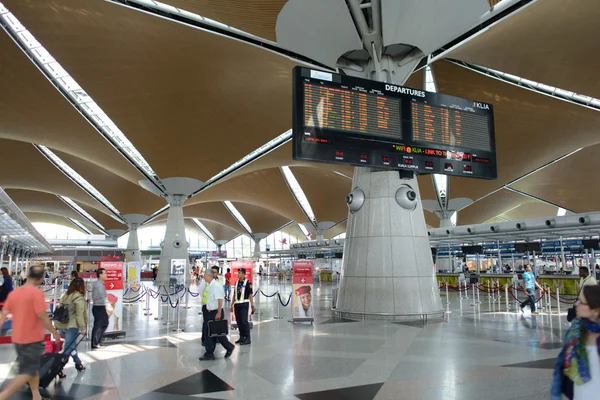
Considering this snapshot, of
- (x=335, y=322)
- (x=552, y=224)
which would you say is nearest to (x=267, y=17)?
(x=335, y=322)

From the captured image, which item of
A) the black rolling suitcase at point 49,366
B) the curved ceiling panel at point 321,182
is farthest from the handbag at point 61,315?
the curved ceiling panel at point 321,182

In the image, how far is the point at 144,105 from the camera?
2384cm

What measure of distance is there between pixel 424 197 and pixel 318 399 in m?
35.2

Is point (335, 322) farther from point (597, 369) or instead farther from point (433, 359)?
point (597, 369)

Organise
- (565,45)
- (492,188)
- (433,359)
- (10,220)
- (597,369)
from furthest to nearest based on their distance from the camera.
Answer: (492,188), (10,220), (565,45), (433,359), (597,369)

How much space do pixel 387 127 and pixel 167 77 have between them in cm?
1364

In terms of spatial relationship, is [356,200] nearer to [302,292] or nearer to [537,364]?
[302,292]

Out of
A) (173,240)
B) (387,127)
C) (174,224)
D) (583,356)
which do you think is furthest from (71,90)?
(583,356)

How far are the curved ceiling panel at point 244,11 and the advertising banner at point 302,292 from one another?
24.0ft

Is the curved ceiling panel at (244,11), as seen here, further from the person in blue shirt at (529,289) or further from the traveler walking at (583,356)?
the traveler walking at (583,356)

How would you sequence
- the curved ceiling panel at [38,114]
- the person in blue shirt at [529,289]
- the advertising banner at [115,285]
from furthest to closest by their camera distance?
the curved ceiling panel at [38,114], the person in blue shirt at [529,289], the advertising banner at [115,285]

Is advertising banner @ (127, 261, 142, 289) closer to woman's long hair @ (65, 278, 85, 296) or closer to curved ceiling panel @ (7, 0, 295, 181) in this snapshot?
curved ceiling panel @ (7, 0, 295, 181)

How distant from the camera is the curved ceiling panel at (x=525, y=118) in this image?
22.6m

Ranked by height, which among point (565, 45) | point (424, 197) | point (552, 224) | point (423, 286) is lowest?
point (423, 286)
